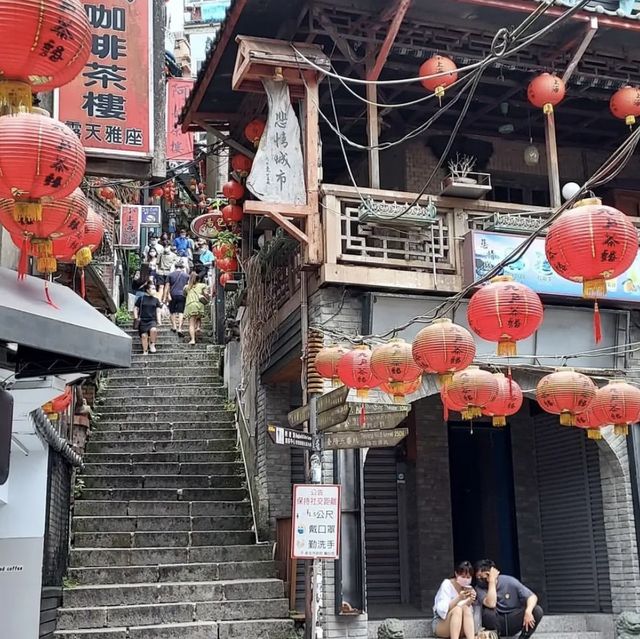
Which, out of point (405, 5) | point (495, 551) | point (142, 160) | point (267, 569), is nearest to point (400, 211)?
point (405, 5)

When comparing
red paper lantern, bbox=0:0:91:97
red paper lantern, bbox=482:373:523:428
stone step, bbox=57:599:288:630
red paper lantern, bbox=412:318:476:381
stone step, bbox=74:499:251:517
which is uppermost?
red paper lantern, bbox=0:0:91:97

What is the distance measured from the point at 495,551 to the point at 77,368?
1178cm

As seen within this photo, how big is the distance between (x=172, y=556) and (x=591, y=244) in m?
8.76

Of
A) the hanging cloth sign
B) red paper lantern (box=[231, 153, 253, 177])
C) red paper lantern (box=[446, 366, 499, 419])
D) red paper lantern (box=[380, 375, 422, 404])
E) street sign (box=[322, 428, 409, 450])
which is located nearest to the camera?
street sign (box=[322, 428, 409, 450])

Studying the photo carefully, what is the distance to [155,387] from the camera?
19062 mm

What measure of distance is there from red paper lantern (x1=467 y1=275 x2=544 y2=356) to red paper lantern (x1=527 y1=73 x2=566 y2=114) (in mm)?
4517

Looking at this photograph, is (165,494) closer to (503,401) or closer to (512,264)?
(503,401)

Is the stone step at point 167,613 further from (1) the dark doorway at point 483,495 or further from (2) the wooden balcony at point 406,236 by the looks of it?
(1) the dark doorway at point 483,495

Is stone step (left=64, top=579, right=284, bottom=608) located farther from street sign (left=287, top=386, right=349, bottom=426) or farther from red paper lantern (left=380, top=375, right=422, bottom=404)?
red paper lantern (left=380, top=375, right=422, bottom=404)

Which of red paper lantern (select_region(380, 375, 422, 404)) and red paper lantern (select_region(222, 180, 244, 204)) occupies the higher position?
red paper lantern (select_region(222, 180, 244, 204))

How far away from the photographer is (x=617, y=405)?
10859 mm

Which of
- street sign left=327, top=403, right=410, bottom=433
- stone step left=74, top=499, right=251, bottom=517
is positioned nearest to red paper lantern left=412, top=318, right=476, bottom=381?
street sign left=327, top=403, right=410, bottom=433

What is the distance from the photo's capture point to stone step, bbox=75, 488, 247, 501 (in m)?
15.0

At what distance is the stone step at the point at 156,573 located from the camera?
1282 cm
